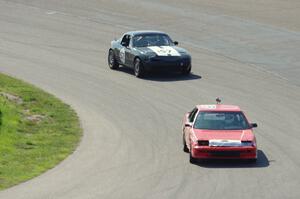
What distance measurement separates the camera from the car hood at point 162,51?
33.7 m

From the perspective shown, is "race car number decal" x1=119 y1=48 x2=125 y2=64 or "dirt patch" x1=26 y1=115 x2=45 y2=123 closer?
"dirt patch" x1=26 y1=115 x2=45 y2=123

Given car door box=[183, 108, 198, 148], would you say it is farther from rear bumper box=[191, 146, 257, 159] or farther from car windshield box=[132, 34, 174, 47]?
car windshield box=[132, 34, 174, 47]

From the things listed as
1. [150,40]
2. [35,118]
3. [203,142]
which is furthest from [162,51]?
[203,142]

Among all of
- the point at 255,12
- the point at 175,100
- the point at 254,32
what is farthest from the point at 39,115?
the point at 255,12

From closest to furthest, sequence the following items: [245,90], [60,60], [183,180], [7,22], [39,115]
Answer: [183,180] → [39,115] → [245,90] → [60,60] → [7,22]

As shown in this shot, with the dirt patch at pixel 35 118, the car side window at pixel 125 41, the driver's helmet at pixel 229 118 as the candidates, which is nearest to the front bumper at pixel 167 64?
the car side window at pixel 125 41

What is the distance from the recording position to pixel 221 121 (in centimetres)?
2297

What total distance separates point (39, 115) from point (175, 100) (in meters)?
4.56

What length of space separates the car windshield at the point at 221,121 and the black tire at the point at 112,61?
42.7 ft

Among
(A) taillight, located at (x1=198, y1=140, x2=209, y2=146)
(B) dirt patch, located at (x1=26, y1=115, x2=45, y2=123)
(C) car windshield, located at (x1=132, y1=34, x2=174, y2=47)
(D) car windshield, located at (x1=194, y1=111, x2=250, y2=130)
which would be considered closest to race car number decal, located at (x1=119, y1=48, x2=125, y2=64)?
(C) car windshield, located at (x1=132, y1=34, x2=174, y2=47)

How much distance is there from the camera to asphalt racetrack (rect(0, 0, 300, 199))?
20234 mm

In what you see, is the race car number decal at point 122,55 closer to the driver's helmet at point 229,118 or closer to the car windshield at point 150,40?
the car windshield at point 150,40

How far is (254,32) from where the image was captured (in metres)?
41.6

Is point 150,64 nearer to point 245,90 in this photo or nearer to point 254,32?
point 245,90
